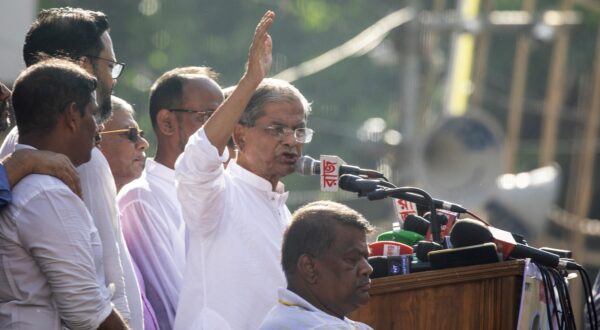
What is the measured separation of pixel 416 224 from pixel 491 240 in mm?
567

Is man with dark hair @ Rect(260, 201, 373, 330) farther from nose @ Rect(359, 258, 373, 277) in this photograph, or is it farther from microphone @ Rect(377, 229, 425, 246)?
microphone @ Rect(377, 229, 425, 246)

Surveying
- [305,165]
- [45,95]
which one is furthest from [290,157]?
[45,95]

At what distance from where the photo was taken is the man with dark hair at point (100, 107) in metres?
5.41

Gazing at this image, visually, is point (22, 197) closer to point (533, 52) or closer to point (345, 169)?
point (345, 169)

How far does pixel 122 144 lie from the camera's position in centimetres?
689

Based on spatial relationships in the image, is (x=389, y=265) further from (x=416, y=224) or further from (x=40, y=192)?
(x=40, y=192)

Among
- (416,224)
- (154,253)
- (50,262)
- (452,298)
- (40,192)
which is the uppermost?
(40,192)

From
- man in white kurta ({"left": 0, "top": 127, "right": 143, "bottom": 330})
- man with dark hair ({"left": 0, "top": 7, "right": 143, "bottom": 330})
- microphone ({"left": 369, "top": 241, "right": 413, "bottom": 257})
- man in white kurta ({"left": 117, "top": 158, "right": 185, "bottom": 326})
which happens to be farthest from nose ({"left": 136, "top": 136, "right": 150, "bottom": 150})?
microphone ({"left": 369, "top": 241, "right": 413, "bottom": 257})

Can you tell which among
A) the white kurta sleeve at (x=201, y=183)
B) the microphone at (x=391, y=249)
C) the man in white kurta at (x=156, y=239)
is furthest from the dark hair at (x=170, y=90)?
the microphone at (x=391, y=249)

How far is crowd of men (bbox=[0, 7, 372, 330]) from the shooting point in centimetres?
493

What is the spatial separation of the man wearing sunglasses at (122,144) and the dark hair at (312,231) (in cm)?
189

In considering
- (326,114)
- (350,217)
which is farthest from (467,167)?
(350,217)

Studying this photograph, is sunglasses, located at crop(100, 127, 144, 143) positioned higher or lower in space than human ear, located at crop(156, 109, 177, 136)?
lower

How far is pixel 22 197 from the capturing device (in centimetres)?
493
